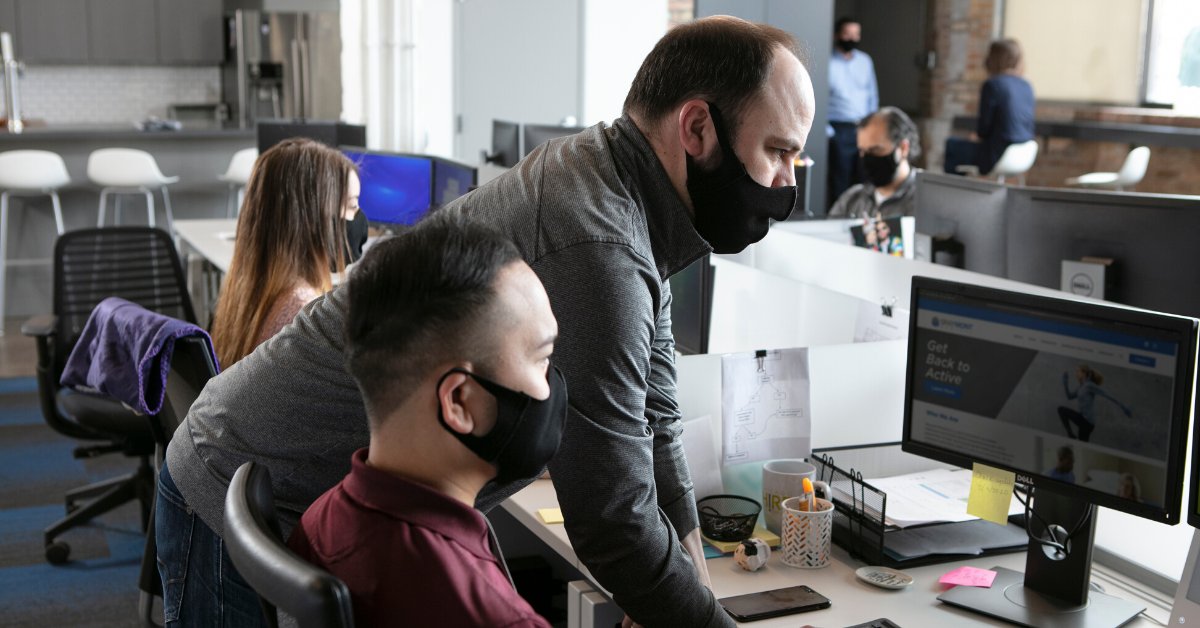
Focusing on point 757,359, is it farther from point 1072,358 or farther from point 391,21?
point 391,21

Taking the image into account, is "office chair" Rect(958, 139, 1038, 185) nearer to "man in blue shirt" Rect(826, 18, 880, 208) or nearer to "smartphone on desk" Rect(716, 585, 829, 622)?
"man in blue shirt" Rect(826, 18, 880, 208)

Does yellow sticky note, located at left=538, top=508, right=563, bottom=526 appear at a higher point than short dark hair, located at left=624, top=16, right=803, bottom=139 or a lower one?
lower

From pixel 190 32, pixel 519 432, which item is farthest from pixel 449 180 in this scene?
pixel 190 32

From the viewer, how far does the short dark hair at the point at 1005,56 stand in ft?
25.0

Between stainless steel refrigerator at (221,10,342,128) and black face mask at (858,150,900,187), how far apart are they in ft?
15.7

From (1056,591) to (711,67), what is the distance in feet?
3.08

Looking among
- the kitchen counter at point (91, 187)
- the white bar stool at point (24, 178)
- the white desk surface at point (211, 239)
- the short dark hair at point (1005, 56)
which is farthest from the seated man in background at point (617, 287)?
the short dark hair at point (1005, 56)

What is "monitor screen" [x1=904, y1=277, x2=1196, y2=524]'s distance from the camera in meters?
1.58

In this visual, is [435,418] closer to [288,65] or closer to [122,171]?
[122,171]

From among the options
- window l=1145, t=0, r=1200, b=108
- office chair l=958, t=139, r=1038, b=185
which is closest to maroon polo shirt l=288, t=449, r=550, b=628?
office chair l=958, t=139, r=1038, b=185

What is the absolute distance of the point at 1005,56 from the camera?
7637 millimetres

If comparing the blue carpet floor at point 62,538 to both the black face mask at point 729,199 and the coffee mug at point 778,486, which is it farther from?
the black face mask at point 729,199

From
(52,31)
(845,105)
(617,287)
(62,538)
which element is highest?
(52,31)

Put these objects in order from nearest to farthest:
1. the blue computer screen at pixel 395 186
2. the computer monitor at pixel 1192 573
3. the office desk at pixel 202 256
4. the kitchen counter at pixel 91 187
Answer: the computer monitor at pixel 1192 573, the blue computer screen at pixel 395 186, the office desk at pixel 202 256, the kitchen counter at pixel 91 187
